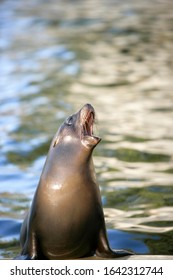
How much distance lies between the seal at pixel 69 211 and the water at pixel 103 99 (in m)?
0.58

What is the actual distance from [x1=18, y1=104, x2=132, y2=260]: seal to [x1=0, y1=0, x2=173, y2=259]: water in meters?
0.58

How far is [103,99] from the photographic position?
13266 mm

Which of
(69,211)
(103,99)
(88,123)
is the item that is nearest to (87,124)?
(88,123)

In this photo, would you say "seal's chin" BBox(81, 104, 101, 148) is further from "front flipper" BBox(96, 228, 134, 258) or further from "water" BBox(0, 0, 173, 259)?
"front flipper" BBox(96, 228, 134, 258)

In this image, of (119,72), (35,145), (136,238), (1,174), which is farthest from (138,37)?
(136,238)

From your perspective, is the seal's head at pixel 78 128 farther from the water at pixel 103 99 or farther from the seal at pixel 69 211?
the water at pixel 103 99

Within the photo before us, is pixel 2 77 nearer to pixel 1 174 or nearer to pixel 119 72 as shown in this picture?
pixel 119 72

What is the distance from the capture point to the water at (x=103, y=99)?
7914mm

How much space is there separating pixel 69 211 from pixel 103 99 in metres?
7.68

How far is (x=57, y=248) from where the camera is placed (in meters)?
5.69

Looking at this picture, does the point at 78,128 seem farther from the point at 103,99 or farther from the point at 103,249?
the point at 103,99

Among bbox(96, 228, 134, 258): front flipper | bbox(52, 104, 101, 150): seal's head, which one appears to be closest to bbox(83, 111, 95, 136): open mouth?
bbox(52, 104, 101, 150): seal's head

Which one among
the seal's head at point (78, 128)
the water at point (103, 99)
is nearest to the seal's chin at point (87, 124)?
the seal's head at point (78, 128)

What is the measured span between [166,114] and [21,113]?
205 cm
